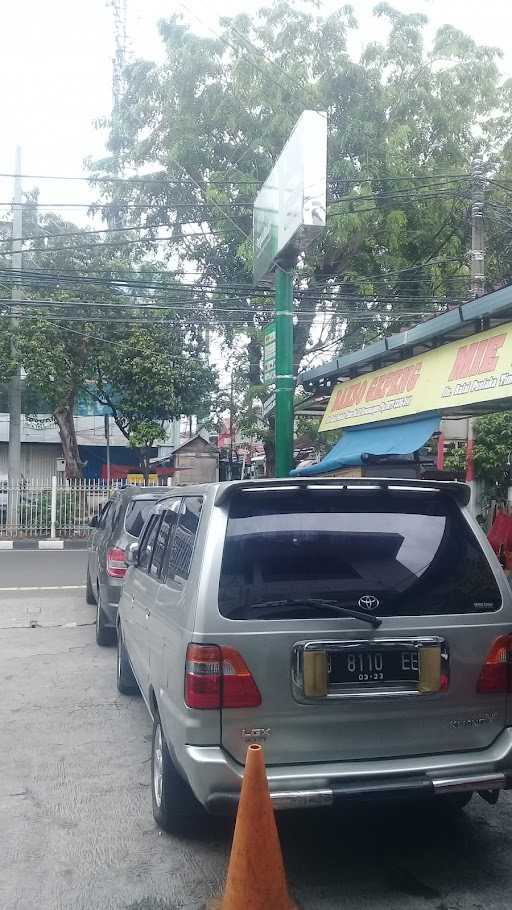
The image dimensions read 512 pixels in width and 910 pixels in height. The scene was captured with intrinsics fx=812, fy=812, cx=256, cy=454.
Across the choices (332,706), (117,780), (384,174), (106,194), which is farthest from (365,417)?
(106,194)

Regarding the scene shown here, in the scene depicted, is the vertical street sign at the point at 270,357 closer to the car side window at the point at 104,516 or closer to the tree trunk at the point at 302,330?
the car side window at the point at 104,516

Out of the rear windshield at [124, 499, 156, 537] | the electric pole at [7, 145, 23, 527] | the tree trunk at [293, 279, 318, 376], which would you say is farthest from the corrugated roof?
the electric pole at [7, 145, 23, 527]

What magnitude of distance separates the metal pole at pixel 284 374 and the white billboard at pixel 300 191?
43 cm

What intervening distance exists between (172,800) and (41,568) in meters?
13.3

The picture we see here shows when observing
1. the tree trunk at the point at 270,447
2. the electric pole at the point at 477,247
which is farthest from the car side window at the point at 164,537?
the tree trunk at the point at 270,447

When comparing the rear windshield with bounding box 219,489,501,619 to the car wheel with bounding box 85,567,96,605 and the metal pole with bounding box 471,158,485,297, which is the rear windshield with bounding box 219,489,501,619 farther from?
the metal pole with bounding box 471,158,485,297

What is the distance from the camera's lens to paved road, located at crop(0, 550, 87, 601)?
14516 millimetres

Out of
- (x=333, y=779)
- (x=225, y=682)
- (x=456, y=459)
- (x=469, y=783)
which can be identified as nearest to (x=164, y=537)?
(x=225, y=682)

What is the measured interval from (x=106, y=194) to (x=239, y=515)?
21724mm

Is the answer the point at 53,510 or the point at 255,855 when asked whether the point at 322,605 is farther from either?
the point at 53,510

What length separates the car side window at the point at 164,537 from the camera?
4.65m

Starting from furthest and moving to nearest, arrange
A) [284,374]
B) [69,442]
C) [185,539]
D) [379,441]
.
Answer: [69,442] < [379,441] < [284,374] < [185,539]

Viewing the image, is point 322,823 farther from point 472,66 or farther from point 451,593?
point 472,66

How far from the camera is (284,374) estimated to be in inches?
395
